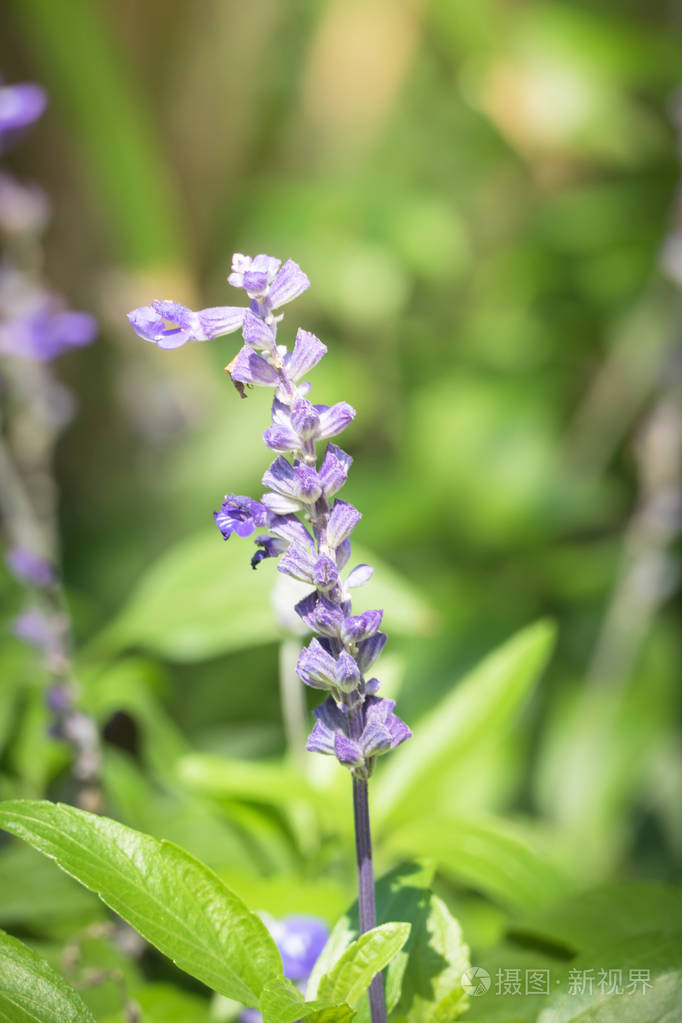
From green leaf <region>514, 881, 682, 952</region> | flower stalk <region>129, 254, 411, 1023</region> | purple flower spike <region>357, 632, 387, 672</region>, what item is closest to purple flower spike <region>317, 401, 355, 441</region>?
flower stalk <region>129, 254, 411, 1023</region>

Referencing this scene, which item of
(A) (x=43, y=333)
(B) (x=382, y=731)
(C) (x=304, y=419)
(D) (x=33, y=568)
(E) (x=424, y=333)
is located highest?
(E) (x=424, y=333)

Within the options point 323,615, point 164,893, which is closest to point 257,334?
point 323,615

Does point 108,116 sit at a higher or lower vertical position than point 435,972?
higher

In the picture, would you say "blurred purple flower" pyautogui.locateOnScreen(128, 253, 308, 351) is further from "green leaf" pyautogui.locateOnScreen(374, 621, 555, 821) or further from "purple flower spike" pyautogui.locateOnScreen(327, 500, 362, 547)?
"green leaf" pyautogui.locateOnScreen(374, 621, 555, 821)

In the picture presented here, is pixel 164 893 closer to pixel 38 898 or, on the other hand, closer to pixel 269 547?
pixel 269 547

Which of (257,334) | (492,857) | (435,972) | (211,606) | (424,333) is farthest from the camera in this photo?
(424,333)

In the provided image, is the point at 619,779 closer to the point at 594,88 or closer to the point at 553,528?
the point at 553,528

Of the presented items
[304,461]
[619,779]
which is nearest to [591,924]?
[304,461]
